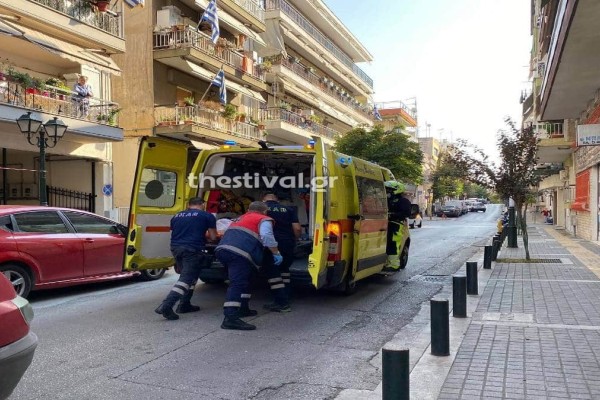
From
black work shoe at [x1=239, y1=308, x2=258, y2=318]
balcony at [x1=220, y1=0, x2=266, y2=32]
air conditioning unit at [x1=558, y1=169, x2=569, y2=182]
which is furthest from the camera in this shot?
air conditioning unit at [x1=558, y1=169, x2=569, y2=182]

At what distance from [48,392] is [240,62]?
22.2 metres

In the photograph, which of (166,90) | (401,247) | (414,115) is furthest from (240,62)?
(414,115)

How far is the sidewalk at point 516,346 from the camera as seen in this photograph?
4.32 meters

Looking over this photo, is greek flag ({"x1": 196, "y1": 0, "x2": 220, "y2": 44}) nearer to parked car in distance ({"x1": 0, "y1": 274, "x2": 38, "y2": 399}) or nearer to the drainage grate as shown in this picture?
the drainage grate

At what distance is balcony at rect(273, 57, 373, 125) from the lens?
3160 centimetres

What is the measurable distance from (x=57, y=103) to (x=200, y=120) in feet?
22.3

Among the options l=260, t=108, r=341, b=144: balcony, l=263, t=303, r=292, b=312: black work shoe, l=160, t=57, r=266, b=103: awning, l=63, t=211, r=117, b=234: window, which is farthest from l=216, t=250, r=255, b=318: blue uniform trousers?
l=260, t=108, r=341, b=144: balcony

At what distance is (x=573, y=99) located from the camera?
16.1 metres

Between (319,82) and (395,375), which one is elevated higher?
(319,82)

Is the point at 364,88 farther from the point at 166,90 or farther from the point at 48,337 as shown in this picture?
the point at 48,337

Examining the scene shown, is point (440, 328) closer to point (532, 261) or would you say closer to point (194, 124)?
point (532, 261)

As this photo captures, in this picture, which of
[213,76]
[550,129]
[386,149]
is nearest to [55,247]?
[213,76]

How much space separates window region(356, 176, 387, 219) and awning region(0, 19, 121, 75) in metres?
10.1

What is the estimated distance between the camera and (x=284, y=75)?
3058 cm
